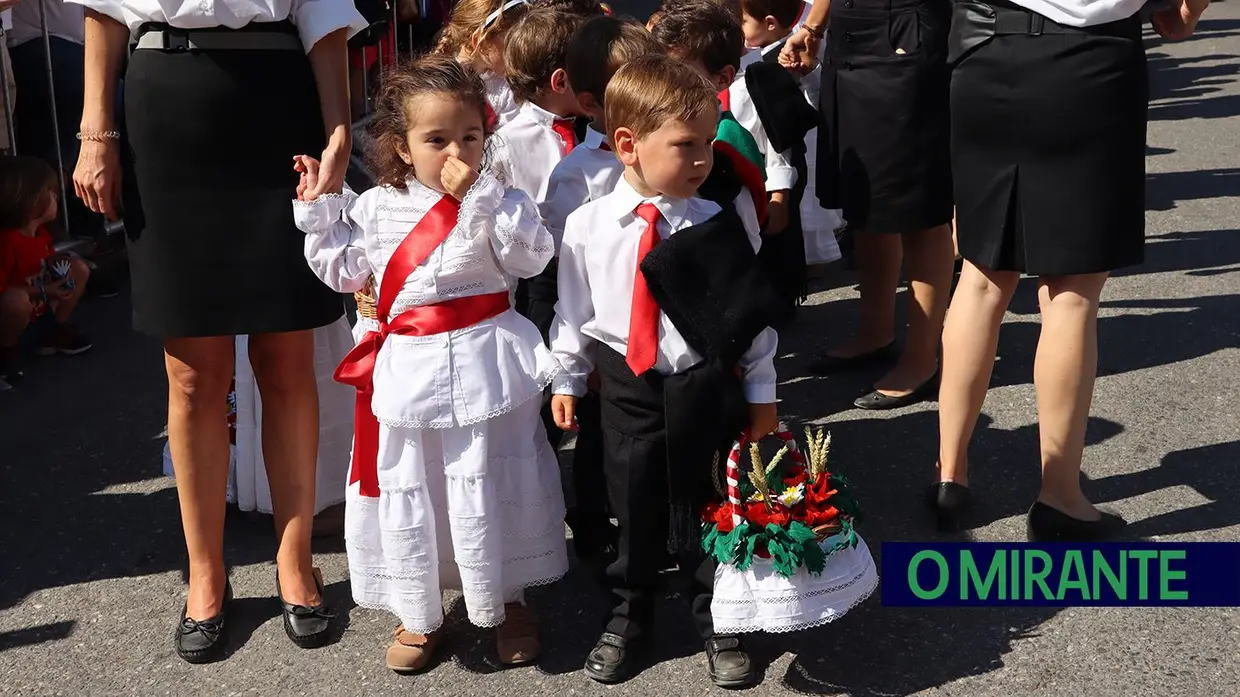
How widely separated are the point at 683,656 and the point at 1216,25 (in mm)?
13940

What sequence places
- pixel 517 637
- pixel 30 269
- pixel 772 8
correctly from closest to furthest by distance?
pixel 517 637 → pixel 772 8 → pixel 30 269

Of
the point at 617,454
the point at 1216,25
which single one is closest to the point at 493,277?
the point at 617,454

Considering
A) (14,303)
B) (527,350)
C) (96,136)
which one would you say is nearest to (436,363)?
(527,350)

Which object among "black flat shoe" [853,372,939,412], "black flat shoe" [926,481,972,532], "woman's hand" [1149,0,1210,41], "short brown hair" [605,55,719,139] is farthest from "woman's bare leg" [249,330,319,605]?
"woman's hand" [1149,0,1210,41]

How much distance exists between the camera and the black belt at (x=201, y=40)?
3.16 meters

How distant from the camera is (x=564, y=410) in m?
3.26

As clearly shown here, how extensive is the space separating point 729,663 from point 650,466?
475 mm

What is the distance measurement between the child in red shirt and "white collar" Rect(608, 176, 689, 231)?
117 inches

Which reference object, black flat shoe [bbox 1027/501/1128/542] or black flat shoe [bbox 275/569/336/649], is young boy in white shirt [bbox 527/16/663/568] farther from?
black flat shoe [bbox 1027/501/1128/542]

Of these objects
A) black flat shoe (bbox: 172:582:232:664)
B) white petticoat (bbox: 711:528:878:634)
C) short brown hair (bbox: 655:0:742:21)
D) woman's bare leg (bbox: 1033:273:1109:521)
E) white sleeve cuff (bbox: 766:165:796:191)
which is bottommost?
black flat shoe (bbox: 172:582:232:664)

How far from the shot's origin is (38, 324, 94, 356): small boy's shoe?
555 cm

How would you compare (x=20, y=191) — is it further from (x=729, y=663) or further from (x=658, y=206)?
(x=729, y=663)

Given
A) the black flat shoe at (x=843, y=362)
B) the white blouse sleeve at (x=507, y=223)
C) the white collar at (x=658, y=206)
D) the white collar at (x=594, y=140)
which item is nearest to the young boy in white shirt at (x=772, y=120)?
the white collar at (x=594, y=140)

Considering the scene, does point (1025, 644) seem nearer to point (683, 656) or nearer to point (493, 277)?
point (683, 656)
